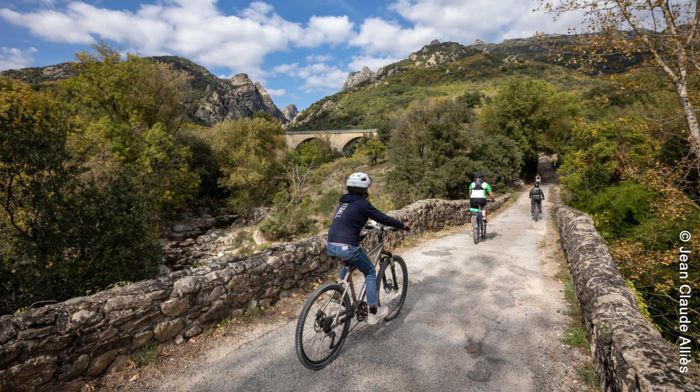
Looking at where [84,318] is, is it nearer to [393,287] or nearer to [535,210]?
[393,287]

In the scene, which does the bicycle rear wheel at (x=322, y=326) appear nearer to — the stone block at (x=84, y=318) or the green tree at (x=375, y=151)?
the stone block at (x=84, y=318)

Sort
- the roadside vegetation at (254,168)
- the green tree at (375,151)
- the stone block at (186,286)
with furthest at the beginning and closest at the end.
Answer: the green tree at (375,151)
the roadside vegetation at (254,168)
the stone block at (186,286)

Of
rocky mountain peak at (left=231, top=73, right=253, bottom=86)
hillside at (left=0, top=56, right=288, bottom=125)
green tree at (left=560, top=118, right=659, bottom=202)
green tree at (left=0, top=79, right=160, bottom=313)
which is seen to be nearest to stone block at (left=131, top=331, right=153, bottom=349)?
green tree at (left=0, top=79, right=160, bottom=313)

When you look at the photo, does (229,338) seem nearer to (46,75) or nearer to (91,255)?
(91,255)

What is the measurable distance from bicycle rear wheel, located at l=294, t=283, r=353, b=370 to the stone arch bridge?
199 feet

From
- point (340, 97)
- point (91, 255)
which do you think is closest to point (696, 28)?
point (91, 255)

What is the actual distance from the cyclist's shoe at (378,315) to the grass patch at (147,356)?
92.6 inches

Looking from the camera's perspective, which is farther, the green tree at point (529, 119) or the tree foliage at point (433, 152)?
the green tree at point (529, 119)

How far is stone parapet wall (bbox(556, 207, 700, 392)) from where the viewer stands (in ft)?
7.41

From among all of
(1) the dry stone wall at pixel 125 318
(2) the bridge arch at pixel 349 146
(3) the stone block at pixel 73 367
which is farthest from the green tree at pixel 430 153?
(2) the bridge arch at pixel 349 146

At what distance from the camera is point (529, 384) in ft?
10.6

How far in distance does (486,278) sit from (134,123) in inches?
850

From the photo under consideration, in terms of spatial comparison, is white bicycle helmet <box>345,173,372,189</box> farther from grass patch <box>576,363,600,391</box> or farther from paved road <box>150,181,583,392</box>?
grass patch <box>576,363,600,391</box>

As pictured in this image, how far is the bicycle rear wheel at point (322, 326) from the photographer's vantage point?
330 cm
